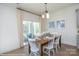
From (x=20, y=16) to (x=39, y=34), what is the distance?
0.60 m

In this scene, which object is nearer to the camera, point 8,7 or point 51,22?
point 8,7

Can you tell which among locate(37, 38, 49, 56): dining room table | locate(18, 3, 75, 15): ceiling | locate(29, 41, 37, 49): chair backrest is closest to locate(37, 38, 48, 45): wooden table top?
locate(37, 38, 49, 56): dining room table

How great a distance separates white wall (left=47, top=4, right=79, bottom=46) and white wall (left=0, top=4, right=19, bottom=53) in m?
0.81

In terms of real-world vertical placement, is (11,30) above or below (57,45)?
above

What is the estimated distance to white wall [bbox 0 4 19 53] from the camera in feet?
8.02

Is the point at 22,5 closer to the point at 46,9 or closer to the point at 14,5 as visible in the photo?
the point at 14,5

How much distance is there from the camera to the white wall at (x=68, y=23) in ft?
8.30

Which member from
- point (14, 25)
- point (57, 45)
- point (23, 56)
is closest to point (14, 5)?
point (14, 25)

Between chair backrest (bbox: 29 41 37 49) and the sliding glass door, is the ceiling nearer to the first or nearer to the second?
the sliding glass door

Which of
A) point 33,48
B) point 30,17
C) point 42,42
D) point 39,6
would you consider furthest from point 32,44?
point 39,6

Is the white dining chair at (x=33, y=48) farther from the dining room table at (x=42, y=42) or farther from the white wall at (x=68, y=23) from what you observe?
the white wall at (x=68, y=23)

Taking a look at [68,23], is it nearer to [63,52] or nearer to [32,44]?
[63,52]

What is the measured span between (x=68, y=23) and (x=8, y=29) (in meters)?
1.39

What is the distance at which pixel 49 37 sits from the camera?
263cm
